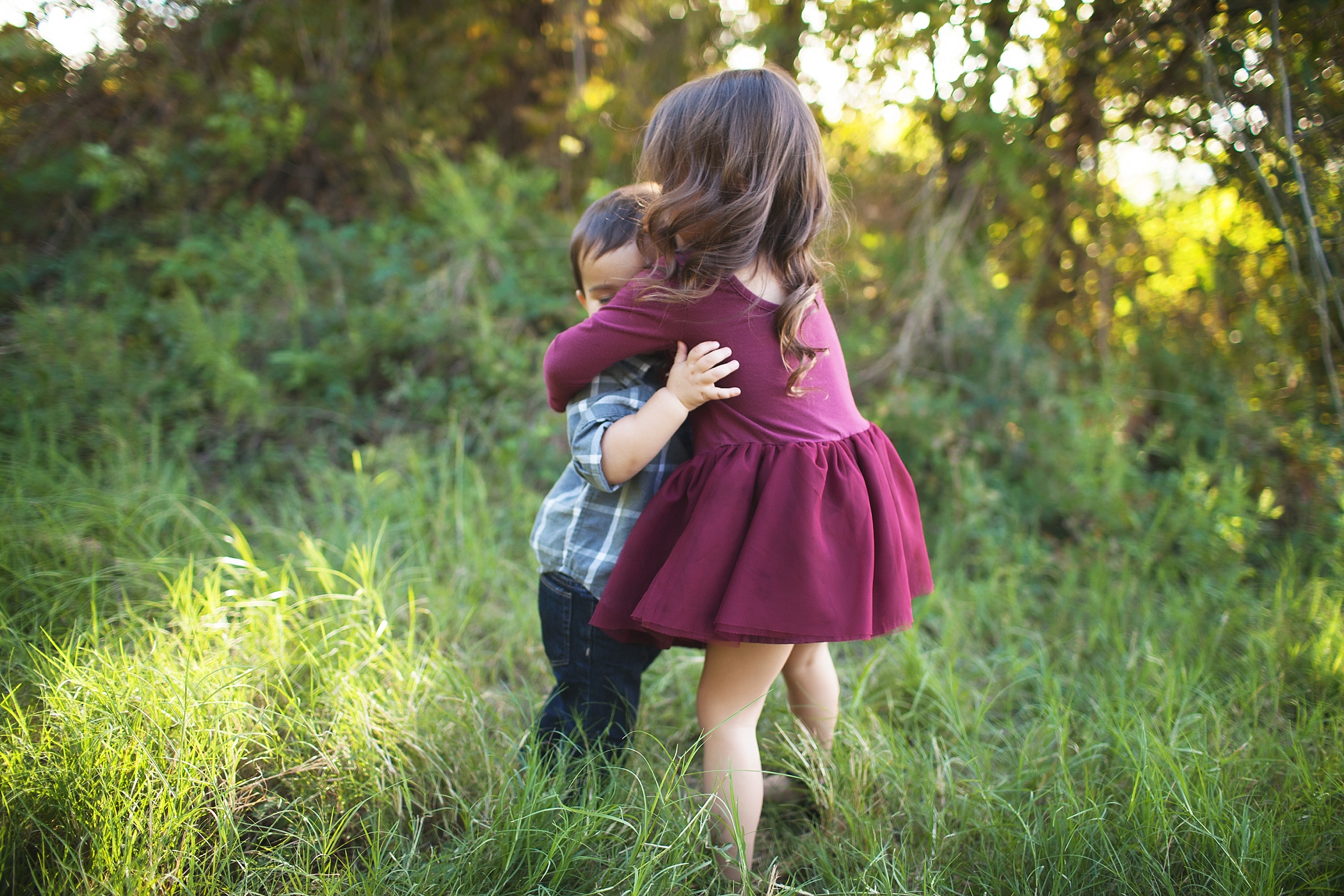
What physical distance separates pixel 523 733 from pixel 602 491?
69cm

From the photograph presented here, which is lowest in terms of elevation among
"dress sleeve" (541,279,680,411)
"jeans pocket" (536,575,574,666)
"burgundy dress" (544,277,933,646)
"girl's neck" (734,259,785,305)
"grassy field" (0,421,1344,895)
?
"grassy field" (0,421,1344,895)

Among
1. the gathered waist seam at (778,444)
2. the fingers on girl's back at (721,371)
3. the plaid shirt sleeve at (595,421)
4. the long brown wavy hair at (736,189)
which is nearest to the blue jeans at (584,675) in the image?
the plaid shirt sleeve at (595,421)

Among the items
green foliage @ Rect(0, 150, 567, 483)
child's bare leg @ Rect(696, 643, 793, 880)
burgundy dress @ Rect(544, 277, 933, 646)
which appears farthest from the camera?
green foliage @ Rect(0, 150, 567, 483)

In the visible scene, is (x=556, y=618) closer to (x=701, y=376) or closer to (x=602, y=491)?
(x=602, y=491)

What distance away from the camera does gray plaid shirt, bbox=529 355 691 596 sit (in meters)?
1.49

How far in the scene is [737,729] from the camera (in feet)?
4.92

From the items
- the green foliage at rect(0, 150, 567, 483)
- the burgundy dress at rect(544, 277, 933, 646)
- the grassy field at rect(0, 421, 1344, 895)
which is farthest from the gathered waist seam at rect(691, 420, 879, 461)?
the green foliage at rect(0, 150, 567, 483)

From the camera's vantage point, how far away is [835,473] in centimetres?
141

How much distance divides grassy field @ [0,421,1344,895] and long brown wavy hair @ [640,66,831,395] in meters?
0.93

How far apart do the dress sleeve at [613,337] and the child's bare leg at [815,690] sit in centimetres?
78

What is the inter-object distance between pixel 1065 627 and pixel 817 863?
4.56 ft

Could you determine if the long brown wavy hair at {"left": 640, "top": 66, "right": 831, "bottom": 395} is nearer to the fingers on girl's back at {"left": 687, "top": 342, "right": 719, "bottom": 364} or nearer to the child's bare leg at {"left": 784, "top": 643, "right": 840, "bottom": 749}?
the fingers on girl's back at {"left": 687, "top": 342, "right": 719, "bottom": 364}

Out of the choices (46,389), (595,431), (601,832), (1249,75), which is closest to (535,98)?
(46,389)

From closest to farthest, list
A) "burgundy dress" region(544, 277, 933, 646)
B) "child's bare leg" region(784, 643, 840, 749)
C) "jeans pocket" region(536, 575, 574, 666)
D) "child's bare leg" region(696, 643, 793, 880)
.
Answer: "burgundy dress" region(544, 277, 933, 646) → "child's bare leg" region(696, 643, 793, 880) → "jeans pocket" region(536, 575, 574, 666) → "child's bare leg" region(784, 643, 840, 749)
